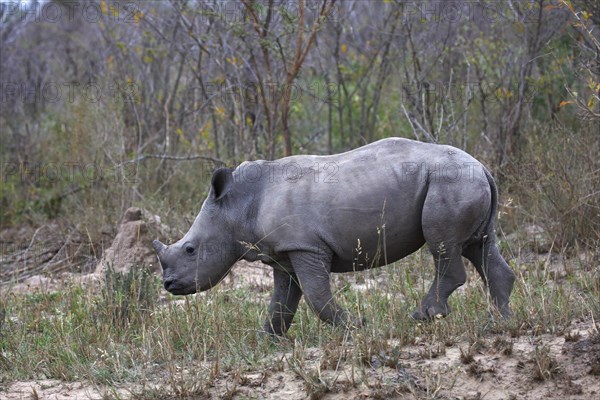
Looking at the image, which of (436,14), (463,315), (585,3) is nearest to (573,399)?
(463,315)

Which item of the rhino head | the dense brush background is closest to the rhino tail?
the rhino head

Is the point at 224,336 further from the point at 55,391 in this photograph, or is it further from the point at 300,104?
the point at 300,104

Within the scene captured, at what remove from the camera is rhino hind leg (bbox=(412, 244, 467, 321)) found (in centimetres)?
569

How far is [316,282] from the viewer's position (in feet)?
18.5

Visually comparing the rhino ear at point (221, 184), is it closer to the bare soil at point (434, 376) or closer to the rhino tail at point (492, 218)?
the bare soil at point (434, 376)

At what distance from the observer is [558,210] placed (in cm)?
841

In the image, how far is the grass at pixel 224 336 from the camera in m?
5.18

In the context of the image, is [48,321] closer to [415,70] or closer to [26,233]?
[26,233]

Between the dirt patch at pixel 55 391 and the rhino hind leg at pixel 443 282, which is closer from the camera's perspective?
the dirt patch at pixel 55 391

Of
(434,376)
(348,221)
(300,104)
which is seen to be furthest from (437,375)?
(300,104)

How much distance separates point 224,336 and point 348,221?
Result: 45.9 inches

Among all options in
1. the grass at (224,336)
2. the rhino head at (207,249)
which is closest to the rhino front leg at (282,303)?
the grass at (224,336)

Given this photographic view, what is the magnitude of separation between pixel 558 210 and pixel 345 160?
338 centimetres

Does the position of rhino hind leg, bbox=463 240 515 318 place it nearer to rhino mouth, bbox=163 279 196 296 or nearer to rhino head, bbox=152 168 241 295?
rhino head, bbox=152 168 241 295
